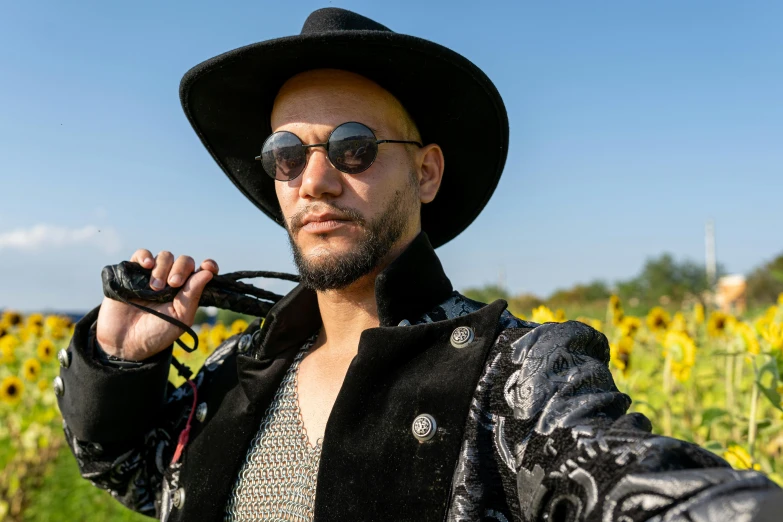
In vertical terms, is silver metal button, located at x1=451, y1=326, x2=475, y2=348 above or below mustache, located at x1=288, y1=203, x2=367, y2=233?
below

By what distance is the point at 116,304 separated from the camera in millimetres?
2514

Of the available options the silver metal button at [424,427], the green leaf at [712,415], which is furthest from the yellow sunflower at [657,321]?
the silver metal button at [424,427]

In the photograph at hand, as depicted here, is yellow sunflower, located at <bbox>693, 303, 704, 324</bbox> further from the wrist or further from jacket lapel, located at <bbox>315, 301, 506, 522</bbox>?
the wrist

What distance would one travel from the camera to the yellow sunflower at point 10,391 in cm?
629

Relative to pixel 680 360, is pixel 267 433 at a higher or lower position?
lower

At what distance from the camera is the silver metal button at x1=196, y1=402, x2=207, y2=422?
7.95ft

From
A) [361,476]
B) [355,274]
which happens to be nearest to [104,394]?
[355,274]

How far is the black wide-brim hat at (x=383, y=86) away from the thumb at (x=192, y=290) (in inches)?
20.2

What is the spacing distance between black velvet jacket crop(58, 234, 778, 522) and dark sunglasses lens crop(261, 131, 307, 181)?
1.37ft

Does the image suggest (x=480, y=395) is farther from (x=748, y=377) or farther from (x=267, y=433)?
(x=748, y=377)

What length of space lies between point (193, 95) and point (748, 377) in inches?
164

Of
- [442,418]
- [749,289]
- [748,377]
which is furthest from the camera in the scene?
[749,289]

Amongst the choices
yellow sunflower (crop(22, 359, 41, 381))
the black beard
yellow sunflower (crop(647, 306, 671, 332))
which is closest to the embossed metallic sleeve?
the black beard

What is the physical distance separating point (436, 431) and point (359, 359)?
31 cm
